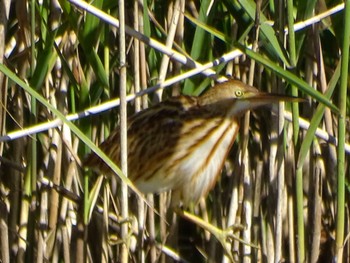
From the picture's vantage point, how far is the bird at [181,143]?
8.67 feet

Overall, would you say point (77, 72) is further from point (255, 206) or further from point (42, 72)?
point (255, 206)

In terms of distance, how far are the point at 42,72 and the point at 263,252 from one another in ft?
2.80

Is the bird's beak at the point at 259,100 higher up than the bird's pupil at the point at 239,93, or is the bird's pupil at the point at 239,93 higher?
the bird's pupil at the point at 239,93

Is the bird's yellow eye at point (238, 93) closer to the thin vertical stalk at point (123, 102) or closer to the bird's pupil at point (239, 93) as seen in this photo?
the bird's pupil at point (239, 93)

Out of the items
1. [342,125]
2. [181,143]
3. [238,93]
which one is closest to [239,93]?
[238,93]

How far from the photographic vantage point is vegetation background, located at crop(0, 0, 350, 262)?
102 inches

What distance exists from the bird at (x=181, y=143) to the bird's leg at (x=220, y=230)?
82 millimetres

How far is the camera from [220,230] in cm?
280

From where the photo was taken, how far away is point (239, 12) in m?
2.68

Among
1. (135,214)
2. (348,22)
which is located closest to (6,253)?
(135,214)

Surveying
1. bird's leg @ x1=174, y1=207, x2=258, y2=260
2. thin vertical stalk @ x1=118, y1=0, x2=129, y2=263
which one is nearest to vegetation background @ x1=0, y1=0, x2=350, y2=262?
Answer: bird's leg @ x1=174, y1=207, x2=258, y2=260

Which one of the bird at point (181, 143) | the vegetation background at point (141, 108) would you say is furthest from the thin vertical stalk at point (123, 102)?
the bird at point (181, 143)

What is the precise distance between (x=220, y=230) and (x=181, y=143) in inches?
11.6

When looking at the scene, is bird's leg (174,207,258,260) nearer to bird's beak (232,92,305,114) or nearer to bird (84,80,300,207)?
bird (84,80,300,207)
